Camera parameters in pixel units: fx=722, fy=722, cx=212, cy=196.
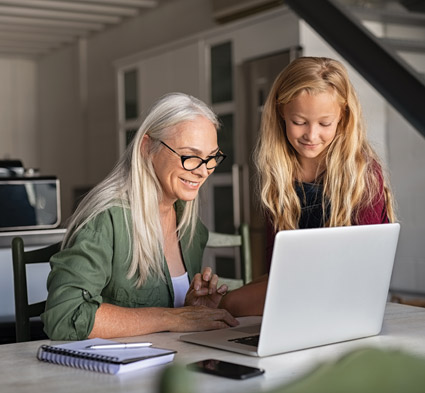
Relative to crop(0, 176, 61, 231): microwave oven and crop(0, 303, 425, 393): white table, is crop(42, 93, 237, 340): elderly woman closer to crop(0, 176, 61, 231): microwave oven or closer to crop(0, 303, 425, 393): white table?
crop(0, 303, 425, 393): white table

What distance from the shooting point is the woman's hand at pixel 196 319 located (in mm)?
1634

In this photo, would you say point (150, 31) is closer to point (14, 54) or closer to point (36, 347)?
point (14, 54)

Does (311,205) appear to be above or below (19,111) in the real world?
below

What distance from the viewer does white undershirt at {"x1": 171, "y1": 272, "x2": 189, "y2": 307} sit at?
6.31 ft

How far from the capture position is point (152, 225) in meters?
1.80

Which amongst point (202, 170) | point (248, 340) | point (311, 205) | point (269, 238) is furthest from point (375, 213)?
point (248, 340)

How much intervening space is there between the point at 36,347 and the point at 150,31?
235 inches

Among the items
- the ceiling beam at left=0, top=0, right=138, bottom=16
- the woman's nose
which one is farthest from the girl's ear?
the ceiling beam at left=0, top=0, right=138, bottom=16

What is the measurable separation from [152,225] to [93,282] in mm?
257

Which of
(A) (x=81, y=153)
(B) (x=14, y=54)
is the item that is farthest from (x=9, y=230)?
(B) (x=14, y=54)

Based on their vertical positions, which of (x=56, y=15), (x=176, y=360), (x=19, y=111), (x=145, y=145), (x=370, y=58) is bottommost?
(x=176, y=360)

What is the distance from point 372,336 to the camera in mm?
1567

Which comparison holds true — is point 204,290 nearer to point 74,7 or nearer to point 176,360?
point 176,360

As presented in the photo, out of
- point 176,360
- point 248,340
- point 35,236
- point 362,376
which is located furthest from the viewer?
point 35,236
